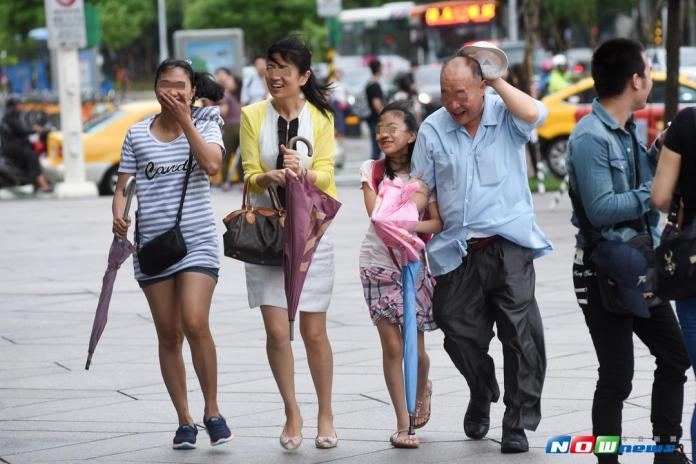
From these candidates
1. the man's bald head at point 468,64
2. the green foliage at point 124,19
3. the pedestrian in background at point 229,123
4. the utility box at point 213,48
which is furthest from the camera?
the green foliage at point 124,19

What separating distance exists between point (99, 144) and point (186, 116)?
1493 centimetres

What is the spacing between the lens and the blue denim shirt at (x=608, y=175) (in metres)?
4.98

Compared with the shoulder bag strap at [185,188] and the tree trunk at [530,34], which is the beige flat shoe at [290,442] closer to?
the shoulder bag strap at [185,188]

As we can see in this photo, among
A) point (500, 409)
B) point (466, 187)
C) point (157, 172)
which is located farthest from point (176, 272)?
point (500, 409)

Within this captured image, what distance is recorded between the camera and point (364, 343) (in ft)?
27.3

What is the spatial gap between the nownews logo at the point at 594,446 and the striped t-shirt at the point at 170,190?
1.59 m

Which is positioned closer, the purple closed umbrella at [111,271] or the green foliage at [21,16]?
the purple closed umbrella at [111,271]

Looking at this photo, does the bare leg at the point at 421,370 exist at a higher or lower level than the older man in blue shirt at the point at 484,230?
lower

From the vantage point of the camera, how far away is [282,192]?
5867 millimetres

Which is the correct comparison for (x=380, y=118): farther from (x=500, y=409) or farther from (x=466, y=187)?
(x=500, y=409)

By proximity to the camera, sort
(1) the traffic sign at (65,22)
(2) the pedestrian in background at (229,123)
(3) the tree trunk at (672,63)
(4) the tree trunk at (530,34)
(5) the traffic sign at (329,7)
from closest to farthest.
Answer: (3) the tree trunk at (672,63)
(2) the pedestrian in background at (229,123)
(1) the traffic sign at (65,22)
(4) the tree trunk at (530,34)
(5) the traffic sign at (329,7)

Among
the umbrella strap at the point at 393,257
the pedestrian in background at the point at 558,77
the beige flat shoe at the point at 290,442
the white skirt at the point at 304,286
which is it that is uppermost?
the umbrella strap at the point at 393,257

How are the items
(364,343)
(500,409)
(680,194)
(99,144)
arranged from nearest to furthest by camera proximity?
(680,194) < (500,409) < (364,343) < (99,144)

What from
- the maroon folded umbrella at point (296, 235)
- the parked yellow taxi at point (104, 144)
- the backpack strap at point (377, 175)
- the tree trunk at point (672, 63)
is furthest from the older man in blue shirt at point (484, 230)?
the parked yellow taxi at point (104, 144)
